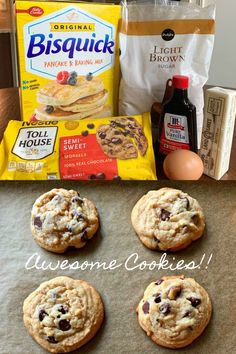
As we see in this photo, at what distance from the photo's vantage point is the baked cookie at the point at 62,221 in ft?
3.08

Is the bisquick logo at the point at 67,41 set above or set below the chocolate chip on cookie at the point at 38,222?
above

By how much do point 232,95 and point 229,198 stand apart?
0.26 m

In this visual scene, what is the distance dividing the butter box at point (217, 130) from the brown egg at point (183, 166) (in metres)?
0.06

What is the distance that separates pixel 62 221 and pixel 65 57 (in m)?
0.48

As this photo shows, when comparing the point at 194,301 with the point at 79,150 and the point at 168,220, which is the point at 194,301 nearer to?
the point at 168,220

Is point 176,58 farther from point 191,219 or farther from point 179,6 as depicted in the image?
point 191,219

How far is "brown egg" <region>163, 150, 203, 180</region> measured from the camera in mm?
1056

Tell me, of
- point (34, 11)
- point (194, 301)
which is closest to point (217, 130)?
point (194, 301)

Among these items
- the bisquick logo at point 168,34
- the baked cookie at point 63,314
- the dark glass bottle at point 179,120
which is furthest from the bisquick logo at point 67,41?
the baked cookie at point 63,314

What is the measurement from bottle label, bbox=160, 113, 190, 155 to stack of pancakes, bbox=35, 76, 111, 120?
224 millimetres

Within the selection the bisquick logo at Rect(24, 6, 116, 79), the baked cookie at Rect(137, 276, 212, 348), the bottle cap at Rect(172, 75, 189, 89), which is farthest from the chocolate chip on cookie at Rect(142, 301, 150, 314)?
the bisquick logo at Rect(24, 6, 116, 79)

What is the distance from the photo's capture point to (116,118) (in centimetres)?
119

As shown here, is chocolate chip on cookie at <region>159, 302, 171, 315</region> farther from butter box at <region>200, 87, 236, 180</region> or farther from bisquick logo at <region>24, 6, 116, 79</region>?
bisquick logo at <region>24, 6, 116, 79</region>

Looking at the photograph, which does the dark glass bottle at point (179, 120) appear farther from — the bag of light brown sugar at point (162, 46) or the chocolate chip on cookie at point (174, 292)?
the chocolate chip on cookie at point (174, 292)
